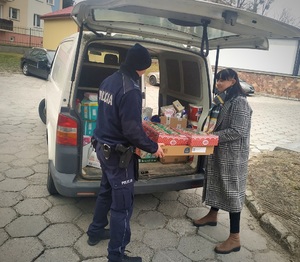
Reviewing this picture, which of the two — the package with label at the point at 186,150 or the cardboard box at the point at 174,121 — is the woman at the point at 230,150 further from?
the cardboard box at the point at 174,121

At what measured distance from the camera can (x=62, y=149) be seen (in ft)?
9.01

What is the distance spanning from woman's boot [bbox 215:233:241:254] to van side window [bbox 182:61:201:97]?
1.93m

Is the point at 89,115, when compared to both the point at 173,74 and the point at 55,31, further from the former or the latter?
the point at 55,31

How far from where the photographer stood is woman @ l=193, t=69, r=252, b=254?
261cm

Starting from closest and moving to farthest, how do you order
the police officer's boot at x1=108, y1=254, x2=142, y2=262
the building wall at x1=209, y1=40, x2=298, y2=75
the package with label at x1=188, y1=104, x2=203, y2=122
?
the police officer's boot at x1=108, y1=254, x2=142, y2=262, the package with label at x1=188, y1=104, x2=203, y2=122, the building wall at x1=209, y1=40, x2=298, y2=75

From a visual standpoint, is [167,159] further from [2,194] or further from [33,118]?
[33,118]

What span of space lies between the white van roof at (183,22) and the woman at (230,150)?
518mm

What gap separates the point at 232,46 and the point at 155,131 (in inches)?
70.5

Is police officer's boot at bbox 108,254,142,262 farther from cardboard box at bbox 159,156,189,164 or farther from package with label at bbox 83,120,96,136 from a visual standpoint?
package with label at bbox 83,120,96,136

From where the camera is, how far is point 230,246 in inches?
108


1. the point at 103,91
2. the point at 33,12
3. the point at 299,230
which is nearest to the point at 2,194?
the point at 103,91

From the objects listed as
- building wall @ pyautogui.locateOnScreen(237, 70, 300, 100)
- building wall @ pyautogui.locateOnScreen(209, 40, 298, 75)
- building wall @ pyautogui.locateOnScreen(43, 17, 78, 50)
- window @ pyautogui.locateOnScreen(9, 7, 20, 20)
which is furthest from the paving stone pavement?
window @ pyautogui.locateOnScreen(9, 7, 20, 20)

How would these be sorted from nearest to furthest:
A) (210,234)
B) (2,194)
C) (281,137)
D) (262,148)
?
(210,234) < (2,194) < (262,148) < (281,137)

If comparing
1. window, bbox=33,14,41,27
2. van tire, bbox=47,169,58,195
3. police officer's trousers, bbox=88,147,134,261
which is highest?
window, bbox=33,14,41,27
